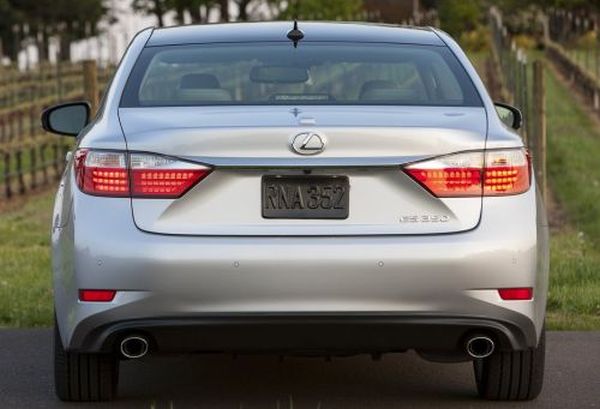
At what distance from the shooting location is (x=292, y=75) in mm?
7281

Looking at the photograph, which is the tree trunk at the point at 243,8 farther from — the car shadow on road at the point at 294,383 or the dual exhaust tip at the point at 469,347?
the dual exhaust tip at the point at 469,347

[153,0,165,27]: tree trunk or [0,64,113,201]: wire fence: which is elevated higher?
[0,64,113,201]: wire fence

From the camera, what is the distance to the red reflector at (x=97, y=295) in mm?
6508

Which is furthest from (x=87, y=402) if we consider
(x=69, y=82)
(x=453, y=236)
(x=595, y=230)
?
(x=69, y=82)

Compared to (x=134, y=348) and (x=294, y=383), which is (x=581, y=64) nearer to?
(x=294, y=383)

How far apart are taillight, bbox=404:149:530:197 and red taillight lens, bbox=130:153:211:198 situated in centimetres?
73

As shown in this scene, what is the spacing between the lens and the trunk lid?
6.44m

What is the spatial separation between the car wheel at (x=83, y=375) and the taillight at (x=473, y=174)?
1460 millimetres

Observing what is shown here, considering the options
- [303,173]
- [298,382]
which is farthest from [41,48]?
[303,173]

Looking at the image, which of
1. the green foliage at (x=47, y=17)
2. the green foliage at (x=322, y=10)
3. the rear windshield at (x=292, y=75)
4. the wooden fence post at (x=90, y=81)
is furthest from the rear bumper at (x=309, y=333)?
the green foliage at (x=47, y=17)

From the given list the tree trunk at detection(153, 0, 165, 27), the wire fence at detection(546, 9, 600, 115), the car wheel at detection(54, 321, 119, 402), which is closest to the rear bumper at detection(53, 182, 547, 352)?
the car wheel at detection(54, 321, 119, 402)

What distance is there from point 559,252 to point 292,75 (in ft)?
20.0

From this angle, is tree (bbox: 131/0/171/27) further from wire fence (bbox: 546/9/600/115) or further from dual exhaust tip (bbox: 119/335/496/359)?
dual exhaust tip (bbox: 119/335/496/359)

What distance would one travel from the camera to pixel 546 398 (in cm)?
749
